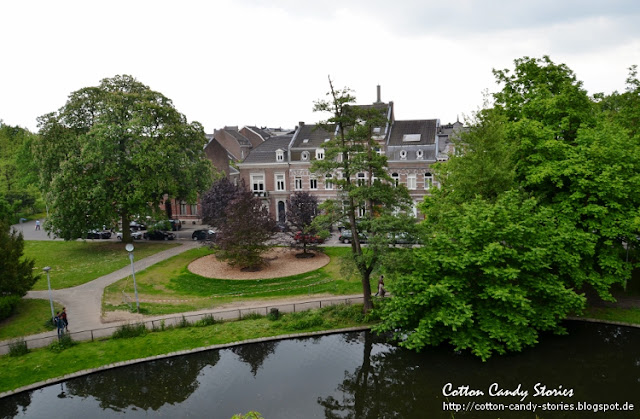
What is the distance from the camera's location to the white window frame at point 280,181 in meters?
55.3

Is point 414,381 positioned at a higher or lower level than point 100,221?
lower

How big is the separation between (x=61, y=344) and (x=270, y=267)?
16.3 m

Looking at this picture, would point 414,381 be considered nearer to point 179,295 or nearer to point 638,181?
point 638,181

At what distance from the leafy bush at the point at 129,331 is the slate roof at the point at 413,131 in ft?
116

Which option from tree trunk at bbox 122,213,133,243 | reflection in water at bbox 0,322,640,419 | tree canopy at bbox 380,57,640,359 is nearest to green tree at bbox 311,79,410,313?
tree canopy at bbox 380,57,640,359

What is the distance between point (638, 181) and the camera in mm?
21969

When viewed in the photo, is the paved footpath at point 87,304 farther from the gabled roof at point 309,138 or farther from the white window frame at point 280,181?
the gabled roof at point 309,138

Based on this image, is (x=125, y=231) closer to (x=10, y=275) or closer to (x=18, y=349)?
(x=10, y=275)

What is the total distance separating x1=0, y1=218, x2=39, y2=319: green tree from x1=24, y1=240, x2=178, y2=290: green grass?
5.21m

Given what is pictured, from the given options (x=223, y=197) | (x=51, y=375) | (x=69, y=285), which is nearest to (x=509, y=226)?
(x=51, y=375)

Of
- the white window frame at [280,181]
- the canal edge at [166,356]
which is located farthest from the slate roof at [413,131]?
the canal edge at [166,356]

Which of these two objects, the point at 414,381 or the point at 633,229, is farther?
the point at 633,229

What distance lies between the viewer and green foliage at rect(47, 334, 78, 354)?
20791mm

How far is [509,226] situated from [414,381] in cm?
753
